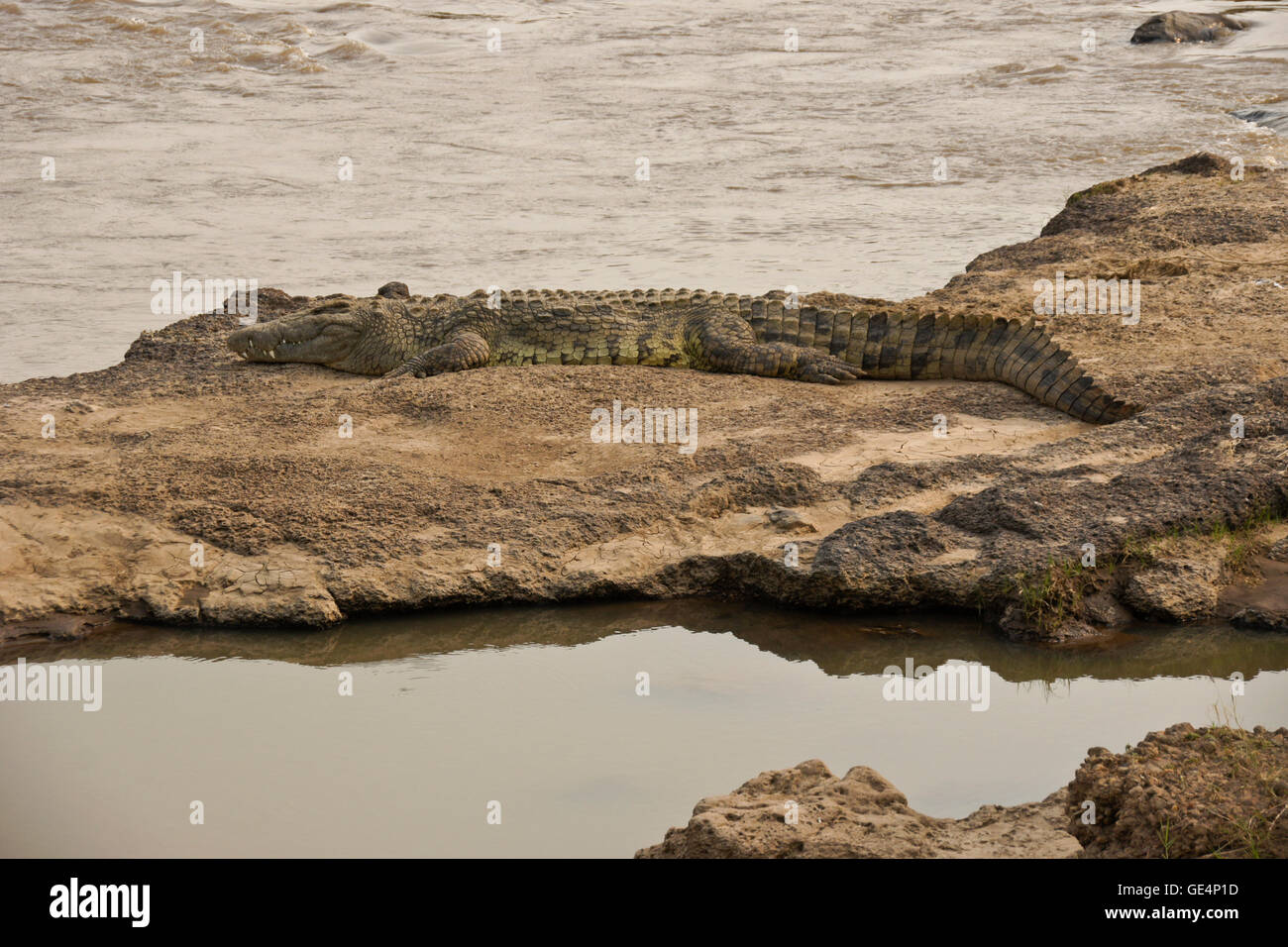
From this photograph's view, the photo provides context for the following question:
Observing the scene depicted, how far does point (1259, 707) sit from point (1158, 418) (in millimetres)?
2160

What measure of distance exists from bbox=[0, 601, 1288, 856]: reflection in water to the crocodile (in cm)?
310

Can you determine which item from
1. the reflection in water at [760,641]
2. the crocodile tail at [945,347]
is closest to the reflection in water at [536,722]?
the reflection in water at [760,641]

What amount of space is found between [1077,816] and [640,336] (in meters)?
5.46

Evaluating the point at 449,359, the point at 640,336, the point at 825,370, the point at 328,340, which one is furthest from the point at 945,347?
the point at 328,340

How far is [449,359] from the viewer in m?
8.30

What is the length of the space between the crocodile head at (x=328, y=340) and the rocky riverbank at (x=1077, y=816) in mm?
5703

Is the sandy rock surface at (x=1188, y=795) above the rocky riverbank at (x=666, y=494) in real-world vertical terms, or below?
below

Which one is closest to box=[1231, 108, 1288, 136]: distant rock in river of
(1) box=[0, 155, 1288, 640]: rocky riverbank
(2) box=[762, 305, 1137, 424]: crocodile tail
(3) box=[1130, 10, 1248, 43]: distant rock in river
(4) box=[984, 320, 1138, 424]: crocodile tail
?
(3) box=[1130, 10, 1248, 43]: distant rock in river

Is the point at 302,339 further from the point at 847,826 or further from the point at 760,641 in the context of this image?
the point at 847,826

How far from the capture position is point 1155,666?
15.1ft

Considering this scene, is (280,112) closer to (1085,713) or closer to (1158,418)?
(1158,418)

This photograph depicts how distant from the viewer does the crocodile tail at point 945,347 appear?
689cm

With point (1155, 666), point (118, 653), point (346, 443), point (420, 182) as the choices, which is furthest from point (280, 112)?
point (1155, 666)

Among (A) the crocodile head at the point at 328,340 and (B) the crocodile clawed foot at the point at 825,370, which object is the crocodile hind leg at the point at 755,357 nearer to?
(B) the crocodile clawed foot at the point at 825,370
